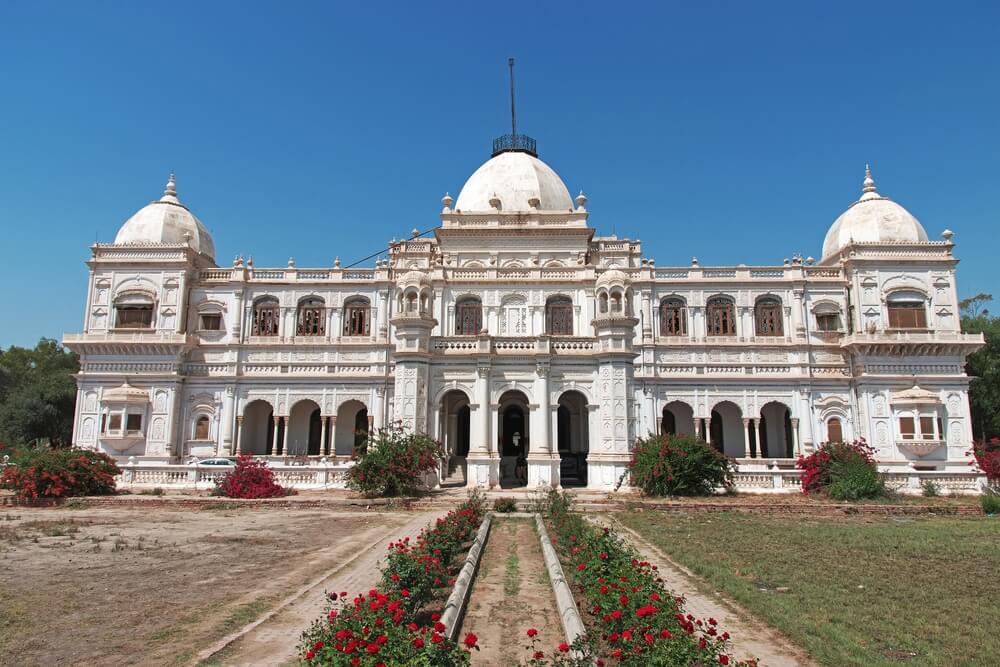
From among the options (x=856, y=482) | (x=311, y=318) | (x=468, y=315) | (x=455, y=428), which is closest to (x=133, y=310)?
(x=311, y=318)

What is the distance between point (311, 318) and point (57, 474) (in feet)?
58.2

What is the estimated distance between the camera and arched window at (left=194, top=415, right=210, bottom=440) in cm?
3644

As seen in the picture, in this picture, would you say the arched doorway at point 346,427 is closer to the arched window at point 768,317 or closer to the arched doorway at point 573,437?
the arched doorway at point 573,437

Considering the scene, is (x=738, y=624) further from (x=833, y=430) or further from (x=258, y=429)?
(x=258, y=429)

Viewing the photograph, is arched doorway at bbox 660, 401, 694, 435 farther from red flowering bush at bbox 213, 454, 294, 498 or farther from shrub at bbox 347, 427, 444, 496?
red flowering bush at bbox 213, 454, 294, 498

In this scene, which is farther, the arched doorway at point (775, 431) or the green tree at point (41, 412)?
the green tree at point (41, 412)

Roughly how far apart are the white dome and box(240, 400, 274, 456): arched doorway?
16.9m

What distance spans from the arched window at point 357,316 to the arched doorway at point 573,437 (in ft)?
39.5

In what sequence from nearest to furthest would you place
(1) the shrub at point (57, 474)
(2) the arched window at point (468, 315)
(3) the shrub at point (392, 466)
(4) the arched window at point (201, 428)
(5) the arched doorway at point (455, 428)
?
(1) the shrub at point (57, 474) → (3) the shrub at point (392, 466) → (5) the arched doorway at point (455, 428) → (2) the arched window at point (468, 315) → (4) the arched window at point (201, 428)

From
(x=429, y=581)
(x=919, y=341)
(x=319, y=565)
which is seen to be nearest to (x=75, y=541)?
(x=319, y=565)

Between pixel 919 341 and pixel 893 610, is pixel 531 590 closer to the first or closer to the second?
pixel 893 610

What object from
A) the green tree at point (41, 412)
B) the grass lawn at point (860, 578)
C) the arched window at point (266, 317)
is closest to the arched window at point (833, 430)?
the grass lawn at point (860, 578)

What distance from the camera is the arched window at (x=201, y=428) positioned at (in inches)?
1435

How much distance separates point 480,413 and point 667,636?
20.6 metres
